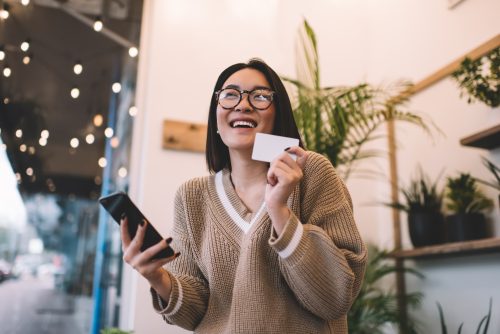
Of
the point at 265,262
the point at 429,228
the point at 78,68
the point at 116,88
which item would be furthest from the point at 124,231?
the point at 78,68

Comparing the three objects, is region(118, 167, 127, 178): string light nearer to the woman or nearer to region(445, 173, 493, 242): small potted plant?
the woman

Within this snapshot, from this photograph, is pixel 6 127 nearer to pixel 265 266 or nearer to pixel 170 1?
pixel 170 1

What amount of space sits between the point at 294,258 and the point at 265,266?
129mm

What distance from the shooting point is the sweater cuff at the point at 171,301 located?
1.13 m

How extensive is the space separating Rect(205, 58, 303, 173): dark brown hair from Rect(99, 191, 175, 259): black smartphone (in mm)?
396

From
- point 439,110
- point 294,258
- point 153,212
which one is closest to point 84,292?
point 153,212

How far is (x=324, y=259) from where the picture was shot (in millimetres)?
1027

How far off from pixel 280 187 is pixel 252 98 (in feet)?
1.08

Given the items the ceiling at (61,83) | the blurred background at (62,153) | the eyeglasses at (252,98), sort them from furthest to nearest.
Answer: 1. the ceiling at (61,83)
2. the blurred background at (62,153)
3. the eyeglasses at (252,98)

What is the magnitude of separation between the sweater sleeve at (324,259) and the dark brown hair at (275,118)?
273 millimetres

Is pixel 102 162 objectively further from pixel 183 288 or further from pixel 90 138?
pixel 183 288

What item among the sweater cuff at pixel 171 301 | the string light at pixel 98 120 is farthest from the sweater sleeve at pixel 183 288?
the string light at pixel 98 120

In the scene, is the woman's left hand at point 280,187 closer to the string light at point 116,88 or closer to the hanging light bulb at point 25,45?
the string light at point 116,88

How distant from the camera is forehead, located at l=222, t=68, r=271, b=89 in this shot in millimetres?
1266
